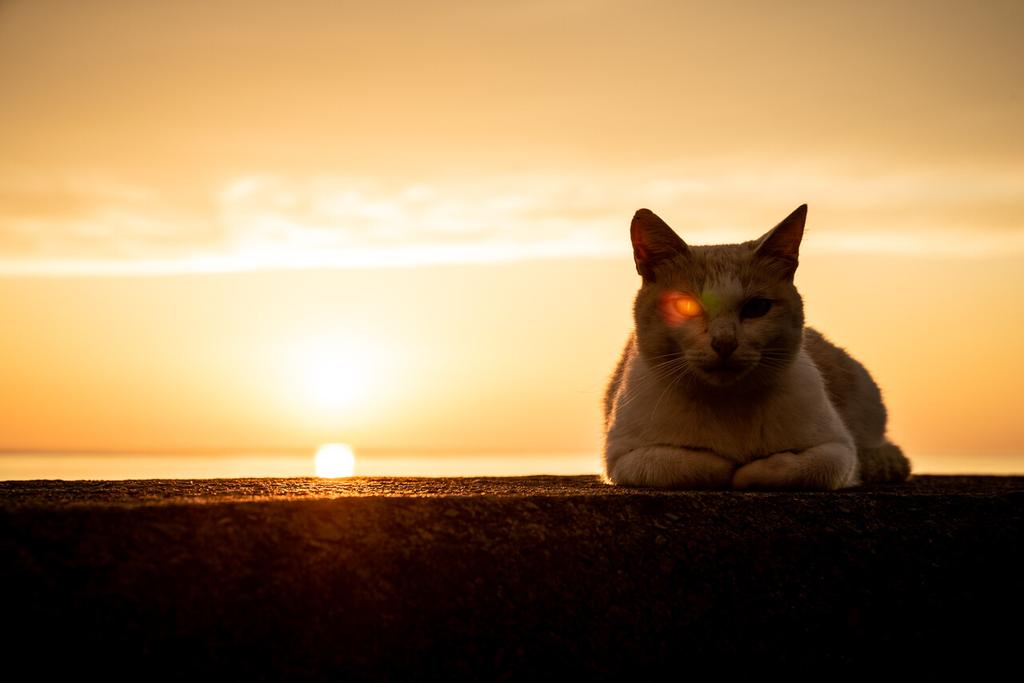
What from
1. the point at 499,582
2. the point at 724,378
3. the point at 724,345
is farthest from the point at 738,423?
the point at 499,582

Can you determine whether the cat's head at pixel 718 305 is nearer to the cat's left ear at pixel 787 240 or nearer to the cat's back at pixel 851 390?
the cat's left ear at pixel 787 240

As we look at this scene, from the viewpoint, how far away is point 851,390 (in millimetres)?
4539

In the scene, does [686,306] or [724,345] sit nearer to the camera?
[724,345]

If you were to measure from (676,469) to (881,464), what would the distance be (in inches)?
64.2

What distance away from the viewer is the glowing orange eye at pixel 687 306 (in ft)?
11.0

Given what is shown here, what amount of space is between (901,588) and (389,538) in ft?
5.16

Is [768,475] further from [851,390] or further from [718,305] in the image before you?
[851,390]

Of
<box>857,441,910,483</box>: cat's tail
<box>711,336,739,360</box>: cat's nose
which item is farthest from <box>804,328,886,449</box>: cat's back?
<box>711,336,739,360</box>: cat's nose

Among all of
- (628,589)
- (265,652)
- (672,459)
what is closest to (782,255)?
(672,459)

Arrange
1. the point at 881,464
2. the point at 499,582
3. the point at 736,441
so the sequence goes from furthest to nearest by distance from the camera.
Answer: the point at 881,464, the point at 736,441, the point at 499,582

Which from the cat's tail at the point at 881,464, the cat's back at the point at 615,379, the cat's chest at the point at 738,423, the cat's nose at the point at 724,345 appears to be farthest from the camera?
the cat's back at the point at 615,379

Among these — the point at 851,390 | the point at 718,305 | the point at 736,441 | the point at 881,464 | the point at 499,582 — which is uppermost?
the point at 718,305

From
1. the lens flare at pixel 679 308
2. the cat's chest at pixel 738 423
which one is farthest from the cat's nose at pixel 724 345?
the cat's chest at pixel 738 423

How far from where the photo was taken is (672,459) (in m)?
3.41
